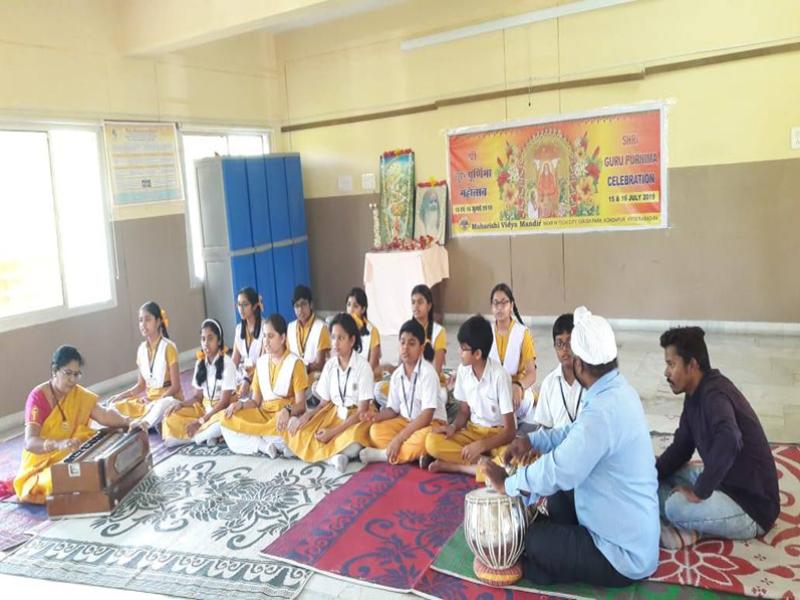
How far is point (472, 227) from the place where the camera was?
24.5ft

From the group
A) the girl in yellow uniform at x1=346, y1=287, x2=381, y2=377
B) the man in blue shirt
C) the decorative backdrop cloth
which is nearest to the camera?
the man in blue shirt

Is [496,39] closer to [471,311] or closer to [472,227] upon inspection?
[472,227]

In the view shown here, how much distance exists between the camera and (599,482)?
2.44 meters

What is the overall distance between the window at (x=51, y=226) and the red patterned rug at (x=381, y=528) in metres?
3.38

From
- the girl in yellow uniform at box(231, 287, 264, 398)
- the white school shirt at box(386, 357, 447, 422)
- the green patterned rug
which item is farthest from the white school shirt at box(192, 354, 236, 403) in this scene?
the green patterned rug

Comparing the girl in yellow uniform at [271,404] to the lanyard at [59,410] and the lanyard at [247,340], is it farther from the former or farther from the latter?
the lanyard at [59,410]

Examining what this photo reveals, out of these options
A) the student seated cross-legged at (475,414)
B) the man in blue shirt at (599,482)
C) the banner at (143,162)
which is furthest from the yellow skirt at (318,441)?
the banner at (143,162)

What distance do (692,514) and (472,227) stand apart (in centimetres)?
497

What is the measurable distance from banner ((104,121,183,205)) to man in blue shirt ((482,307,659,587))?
4.95 meters

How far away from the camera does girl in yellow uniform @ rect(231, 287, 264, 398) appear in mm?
4977

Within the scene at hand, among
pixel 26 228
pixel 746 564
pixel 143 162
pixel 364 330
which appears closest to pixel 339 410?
pixel 364 330

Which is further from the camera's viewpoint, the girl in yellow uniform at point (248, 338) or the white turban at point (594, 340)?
the girl in yellow uniform at point (248, 338)

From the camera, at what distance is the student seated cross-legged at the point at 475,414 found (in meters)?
3.58

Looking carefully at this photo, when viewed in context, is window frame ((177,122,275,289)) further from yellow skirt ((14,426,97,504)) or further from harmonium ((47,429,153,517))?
harmonium ((47,429,153,517))
